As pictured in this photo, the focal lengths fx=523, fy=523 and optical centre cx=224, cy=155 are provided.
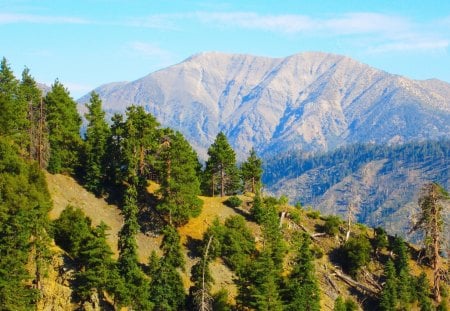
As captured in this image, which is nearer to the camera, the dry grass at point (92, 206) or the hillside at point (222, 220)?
the dry grass at point (92, 206)

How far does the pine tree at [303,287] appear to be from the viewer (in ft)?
230

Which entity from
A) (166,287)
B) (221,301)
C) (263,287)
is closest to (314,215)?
(221,301)

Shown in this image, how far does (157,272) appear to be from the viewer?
6594cm

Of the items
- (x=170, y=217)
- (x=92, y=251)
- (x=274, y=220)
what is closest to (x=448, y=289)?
(x=274, y=220)

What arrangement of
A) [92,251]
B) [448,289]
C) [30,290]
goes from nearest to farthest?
1. [30,290]
2. [92,251]
3. [448,289]

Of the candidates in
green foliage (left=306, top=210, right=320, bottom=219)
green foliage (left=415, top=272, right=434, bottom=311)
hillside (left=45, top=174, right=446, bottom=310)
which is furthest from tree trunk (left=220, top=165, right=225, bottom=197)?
Result: green foliage (left=415, top=272, right=434, bottom=311)

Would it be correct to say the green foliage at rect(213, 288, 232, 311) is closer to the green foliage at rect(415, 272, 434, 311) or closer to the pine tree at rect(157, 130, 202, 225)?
the pine tree at rect(157, 130, 202, 225)

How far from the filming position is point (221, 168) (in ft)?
342

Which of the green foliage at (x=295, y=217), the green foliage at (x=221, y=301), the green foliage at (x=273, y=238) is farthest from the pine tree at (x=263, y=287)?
the green foliage at (x=295, y=217)

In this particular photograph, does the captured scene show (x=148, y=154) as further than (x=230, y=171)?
No

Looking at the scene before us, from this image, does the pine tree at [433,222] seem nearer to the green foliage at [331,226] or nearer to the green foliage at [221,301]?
the green foliage at [331,226]

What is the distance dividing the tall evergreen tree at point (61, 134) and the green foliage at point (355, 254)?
49.9 metres

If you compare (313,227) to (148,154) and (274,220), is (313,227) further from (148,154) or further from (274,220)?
(148,154)

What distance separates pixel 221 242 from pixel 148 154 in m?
20.9
